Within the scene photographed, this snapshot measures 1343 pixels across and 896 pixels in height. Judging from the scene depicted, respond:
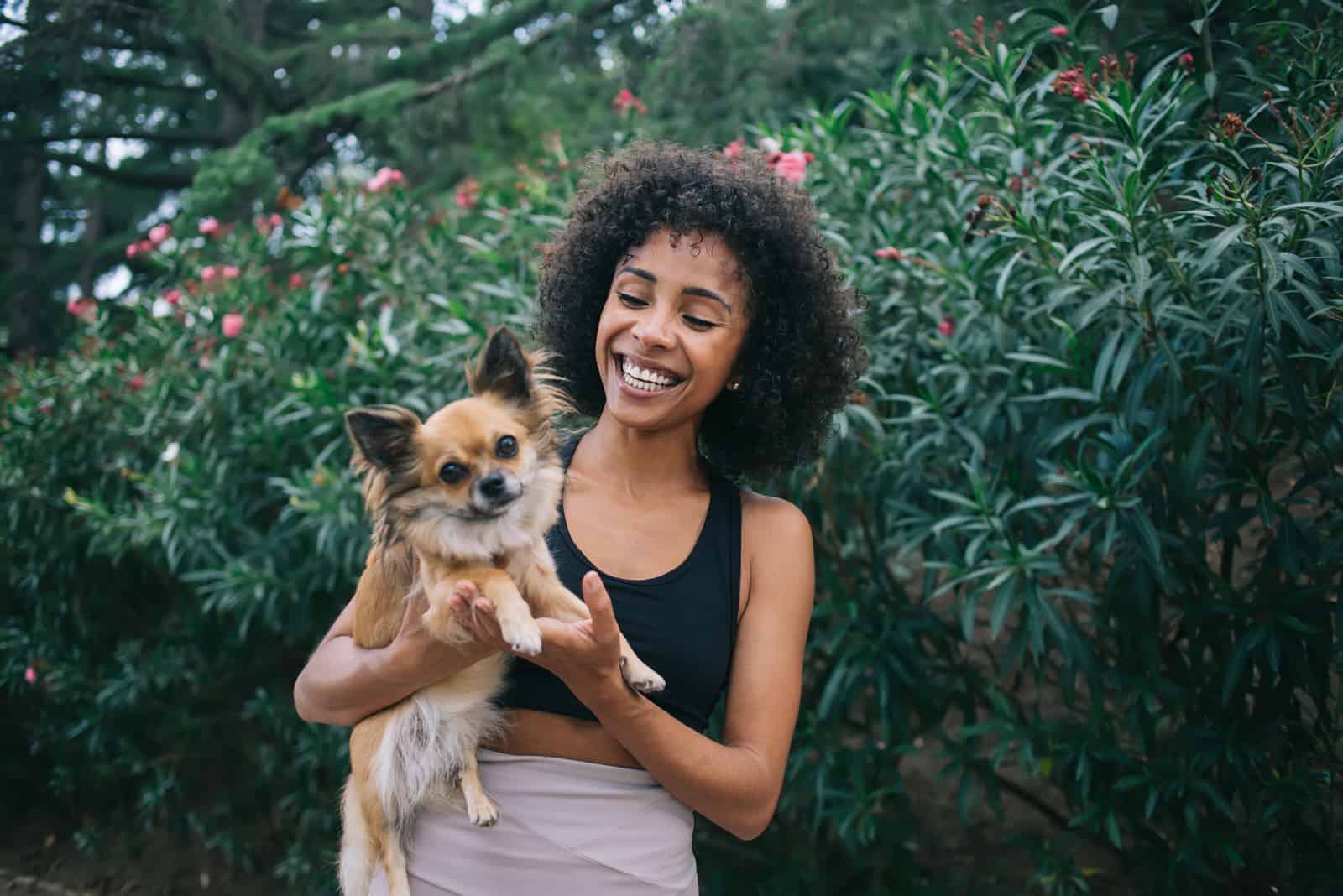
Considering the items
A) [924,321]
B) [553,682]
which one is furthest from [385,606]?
[924,321]

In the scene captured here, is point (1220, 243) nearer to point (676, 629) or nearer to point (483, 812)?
point (676, 629)

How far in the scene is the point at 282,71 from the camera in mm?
10305

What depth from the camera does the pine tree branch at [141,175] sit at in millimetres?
9992

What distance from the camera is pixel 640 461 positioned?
2211 mm

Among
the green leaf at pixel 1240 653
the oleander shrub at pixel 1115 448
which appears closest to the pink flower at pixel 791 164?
the oleander shrub at pixel 1115 448

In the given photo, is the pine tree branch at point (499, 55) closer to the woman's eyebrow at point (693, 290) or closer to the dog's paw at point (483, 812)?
the woman's eyebrow at point (693, 290)

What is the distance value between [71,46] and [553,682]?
7.41 m

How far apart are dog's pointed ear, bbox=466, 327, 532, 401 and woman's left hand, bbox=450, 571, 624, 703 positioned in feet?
1.52

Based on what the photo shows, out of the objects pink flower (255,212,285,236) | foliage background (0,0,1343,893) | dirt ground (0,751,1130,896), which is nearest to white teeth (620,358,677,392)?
foliage background (0,0,1343,893)

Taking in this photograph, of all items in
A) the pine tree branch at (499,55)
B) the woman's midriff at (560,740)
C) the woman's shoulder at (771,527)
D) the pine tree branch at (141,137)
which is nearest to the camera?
the woman's midriff at (560,740)

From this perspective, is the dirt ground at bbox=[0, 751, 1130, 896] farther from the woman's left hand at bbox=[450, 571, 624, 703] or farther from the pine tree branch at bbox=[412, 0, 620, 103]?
the pine tree branch at bbox=[412, 0, 620, 103]

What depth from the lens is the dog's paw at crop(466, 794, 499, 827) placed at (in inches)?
75.4

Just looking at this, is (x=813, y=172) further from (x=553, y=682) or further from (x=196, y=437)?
(x=196, y=437)

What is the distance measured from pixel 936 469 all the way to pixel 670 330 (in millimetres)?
1825
